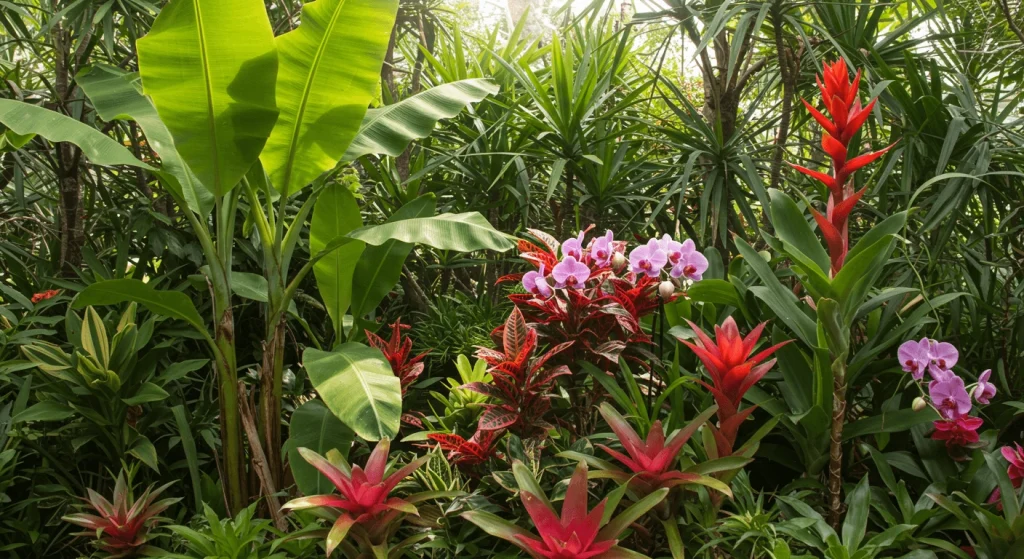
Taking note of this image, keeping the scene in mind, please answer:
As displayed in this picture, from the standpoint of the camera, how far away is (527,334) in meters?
1.75

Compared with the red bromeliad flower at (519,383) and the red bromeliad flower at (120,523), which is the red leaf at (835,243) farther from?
the red bromeliad flower at (120,523)

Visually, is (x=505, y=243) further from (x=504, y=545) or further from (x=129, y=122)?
(x=129, y=122)

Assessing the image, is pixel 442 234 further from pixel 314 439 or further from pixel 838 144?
pixel 838 144

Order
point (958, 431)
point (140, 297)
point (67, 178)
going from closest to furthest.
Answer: point (958, 431)
point (140, 297)
point (67, 178)

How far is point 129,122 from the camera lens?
3.02 metres

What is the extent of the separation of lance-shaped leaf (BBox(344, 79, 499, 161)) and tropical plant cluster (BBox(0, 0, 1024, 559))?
2 cm

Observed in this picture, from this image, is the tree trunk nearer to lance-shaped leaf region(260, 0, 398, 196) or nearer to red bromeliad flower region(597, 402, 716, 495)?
lance-shaped leaf region(260, 0, 398, 196)

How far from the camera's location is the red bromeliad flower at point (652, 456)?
1385 millimetres

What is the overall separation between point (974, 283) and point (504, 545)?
1.69m

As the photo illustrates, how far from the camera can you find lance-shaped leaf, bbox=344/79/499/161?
84.0 inches

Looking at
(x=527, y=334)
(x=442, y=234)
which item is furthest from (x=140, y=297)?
(x=527, y=334)

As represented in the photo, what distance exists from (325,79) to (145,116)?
520 millimetres

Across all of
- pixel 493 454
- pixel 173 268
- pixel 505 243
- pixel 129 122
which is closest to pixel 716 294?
pixel 505 243

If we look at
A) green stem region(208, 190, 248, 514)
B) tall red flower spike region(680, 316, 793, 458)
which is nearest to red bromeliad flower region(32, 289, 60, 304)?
green stem region(208, 190, 248, 514)
